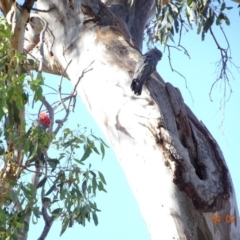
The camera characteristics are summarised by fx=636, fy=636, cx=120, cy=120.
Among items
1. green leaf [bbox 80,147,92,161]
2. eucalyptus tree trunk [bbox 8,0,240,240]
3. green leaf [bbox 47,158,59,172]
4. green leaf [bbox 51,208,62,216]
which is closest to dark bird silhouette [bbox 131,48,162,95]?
eucalyptus tree trunk [bbox 8,0,240,240]

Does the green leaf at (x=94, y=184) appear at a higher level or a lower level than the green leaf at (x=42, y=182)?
lower

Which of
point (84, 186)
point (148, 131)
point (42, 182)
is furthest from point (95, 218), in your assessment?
point (148, 131)

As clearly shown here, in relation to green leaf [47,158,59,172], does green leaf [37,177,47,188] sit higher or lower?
lower

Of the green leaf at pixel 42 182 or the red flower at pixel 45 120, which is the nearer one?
the green leaf at pixel 42 182

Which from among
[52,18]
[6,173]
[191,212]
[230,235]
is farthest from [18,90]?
[52,18]

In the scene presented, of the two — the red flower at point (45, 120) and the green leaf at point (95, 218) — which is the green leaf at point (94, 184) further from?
the red flower at point (45, 120)

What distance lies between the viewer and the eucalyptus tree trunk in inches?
99.1

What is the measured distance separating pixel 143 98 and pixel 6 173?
0.70m

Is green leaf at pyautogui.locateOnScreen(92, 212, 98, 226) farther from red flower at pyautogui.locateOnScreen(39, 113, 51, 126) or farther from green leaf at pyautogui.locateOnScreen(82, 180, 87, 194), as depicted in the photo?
red flower at pyautogui.locateOnScreen(39, 113, 51, 126)

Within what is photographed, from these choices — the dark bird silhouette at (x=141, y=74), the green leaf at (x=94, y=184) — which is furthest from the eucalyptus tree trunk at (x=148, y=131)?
the green leaf at (x=94, y=184)

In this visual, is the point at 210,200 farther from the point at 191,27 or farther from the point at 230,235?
the point at 191,27

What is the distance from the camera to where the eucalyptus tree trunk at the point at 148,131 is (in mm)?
2518

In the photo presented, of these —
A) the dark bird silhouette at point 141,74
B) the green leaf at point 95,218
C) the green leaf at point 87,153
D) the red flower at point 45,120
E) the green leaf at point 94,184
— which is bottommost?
the green leaf at point 95,218

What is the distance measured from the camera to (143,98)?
9.43 feet
